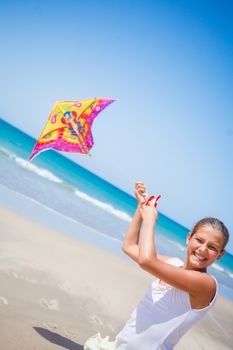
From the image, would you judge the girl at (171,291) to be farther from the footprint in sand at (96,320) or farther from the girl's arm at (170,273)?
the footprint in sand at (96,320)

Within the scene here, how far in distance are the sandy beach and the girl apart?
6.95ft

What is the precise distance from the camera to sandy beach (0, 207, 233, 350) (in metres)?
3.90

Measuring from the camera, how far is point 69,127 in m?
3.45

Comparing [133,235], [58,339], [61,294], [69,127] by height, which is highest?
[69,127]

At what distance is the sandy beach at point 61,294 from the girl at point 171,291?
6.95 feet

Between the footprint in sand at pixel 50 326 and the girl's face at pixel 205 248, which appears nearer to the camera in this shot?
the girl's face at pixel 205 248

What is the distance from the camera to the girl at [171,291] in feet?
5.21

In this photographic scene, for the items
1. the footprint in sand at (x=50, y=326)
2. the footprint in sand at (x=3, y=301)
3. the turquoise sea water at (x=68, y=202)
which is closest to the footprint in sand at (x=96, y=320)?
the footprint in sand at (x=50, y=326)

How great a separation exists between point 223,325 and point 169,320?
8.08 meters

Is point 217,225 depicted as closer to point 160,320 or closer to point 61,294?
point 160,320

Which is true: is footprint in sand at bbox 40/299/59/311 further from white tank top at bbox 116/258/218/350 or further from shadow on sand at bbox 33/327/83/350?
white tank top at bbox 116/258/218/350

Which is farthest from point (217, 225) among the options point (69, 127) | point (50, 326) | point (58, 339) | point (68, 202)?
point (68, 202)

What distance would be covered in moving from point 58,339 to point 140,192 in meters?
2.86

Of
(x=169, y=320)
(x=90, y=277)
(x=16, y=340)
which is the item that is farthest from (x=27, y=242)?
(x=169, y=320)
